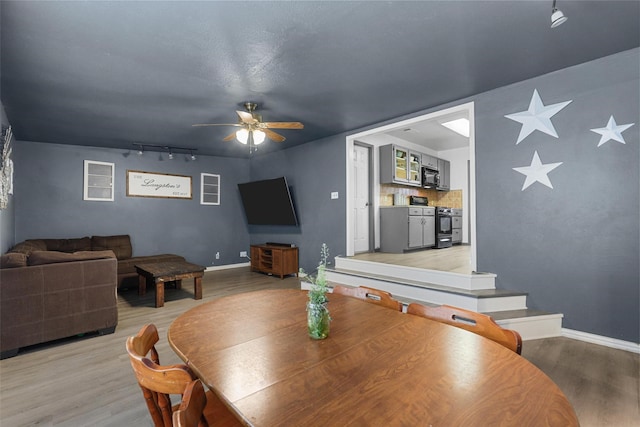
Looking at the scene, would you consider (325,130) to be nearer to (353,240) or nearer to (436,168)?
(353,240)

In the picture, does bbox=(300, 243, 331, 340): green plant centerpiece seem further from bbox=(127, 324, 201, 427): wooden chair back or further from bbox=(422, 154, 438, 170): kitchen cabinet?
bbox=(422, 154, 438, 170): kitchen cabinet

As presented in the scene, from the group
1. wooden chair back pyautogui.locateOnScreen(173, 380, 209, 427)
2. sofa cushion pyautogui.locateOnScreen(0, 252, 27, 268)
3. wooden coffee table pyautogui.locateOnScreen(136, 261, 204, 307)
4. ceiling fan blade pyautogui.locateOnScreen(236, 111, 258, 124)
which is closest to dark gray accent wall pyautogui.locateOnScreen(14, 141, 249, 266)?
wooden coffee table pyautogui.locateOnScreen(136, 261, 204, 307)

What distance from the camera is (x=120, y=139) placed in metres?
5.17

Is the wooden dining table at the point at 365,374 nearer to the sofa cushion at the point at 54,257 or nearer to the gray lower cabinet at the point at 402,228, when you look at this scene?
the sofa cushion at the point at 54,257

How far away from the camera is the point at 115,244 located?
5.40 meters

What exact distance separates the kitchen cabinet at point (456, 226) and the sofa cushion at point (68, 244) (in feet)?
25.4

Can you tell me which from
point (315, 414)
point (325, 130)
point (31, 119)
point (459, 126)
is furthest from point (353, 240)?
point (31, 119)

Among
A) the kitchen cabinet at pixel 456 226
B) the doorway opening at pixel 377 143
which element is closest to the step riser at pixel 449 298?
the doorway opening at pixel 377 143

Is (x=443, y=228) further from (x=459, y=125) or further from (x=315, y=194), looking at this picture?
(x=315, y=194)

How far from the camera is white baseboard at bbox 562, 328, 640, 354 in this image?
258cm

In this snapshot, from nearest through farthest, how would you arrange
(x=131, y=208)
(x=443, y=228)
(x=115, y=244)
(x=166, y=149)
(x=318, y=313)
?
(x=318, y=313), (x=115, y=244), (x=131, y=208), (x=166, y=149), (x=443, y=228)

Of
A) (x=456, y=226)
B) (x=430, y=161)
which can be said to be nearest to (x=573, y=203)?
(x=430, y=161)

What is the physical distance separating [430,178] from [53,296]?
664 cm

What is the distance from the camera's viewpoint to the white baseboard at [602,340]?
2582 millimetres
